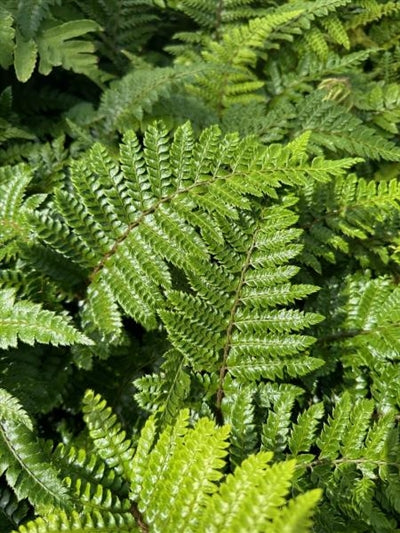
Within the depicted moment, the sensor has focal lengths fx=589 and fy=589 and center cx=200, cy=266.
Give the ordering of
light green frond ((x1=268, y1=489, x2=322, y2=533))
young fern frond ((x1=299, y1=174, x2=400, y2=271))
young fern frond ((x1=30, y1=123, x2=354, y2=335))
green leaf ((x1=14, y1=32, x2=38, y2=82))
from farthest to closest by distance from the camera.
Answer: green leaf ((x1=14, y1=32, x2=38, y2=82)), young fern frond ((x1=299, y1=174, x2=400, y2=271)), young fern frond ((x1=30, y1=123, x2=354, y2=335)), light green frond ((x1=268, y1=489, x2=322, y2=533))

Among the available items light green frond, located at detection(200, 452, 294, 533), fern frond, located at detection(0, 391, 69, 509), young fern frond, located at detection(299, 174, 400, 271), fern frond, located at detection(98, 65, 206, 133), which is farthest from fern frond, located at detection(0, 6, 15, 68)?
light green frond, located at detection(200, 452, 294, 533)

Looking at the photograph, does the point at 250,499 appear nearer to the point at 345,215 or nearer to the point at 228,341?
the point at 228,341

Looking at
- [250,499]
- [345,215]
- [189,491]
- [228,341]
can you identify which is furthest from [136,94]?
[250,499]

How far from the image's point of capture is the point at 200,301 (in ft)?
6.26

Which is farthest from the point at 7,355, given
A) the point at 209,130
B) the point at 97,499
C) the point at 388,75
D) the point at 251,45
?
the point at 388,75

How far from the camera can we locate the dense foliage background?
1657mm

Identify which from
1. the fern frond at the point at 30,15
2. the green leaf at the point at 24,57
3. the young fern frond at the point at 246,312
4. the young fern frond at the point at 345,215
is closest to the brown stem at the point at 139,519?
the young fern frond at the point at 246,312

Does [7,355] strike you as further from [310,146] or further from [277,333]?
[310,146]

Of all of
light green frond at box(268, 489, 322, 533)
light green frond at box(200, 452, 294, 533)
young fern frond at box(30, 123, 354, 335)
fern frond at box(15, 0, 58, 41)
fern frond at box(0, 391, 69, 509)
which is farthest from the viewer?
fern frond at box(15, 0, 58, 41)

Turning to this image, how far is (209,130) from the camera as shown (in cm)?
202

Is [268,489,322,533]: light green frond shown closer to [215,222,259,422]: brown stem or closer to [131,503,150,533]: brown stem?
[131,503,150,533]: brown stem

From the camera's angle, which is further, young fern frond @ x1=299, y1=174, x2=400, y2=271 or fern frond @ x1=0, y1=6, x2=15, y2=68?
fern frond @ x1=0, y1=6, x2=15, y2=68

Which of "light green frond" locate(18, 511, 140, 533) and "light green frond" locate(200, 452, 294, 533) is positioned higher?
"light green frond" locate(200, 452, 294, 533)

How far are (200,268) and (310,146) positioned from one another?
78 cm
